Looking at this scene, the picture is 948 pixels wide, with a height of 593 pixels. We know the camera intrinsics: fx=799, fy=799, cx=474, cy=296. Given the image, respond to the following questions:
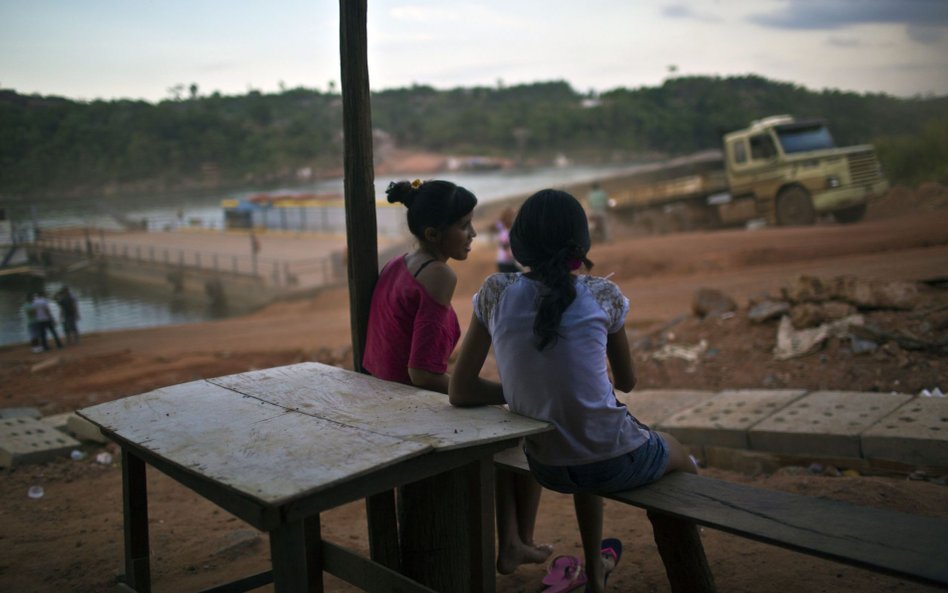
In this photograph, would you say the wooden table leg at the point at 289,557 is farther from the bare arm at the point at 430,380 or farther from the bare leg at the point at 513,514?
the bare leg at the point at 513,514

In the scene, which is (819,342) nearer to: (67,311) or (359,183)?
(359,183)

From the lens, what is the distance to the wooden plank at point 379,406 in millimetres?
2438

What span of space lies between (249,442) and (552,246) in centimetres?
114

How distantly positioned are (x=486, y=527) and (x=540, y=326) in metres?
0.74

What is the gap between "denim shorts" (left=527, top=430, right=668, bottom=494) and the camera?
8.72ft

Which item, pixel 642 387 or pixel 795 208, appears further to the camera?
pixel 795 208

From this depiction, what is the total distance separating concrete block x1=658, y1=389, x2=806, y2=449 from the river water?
5304mm

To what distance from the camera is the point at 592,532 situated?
2953 millimetres

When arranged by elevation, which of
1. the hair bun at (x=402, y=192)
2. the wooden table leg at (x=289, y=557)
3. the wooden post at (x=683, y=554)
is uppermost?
the hair bun at (x=402, y=192)

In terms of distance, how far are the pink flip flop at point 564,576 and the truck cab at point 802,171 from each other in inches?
558

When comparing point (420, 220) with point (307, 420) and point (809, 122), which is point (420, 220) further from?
point (809, 122)

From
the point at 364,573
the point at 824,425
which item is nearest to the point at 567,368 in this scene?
the point at 364,573

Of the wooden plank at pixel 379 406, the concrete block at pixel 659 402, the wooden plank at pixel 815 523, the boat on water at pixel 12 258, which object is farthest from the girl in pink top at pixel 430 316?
the boat on water at pixel 12 258

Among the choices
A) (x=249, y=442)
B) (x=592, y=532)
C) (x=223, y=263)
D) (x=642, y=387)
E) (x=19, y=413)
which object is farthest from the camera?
(x=223, y=263)
